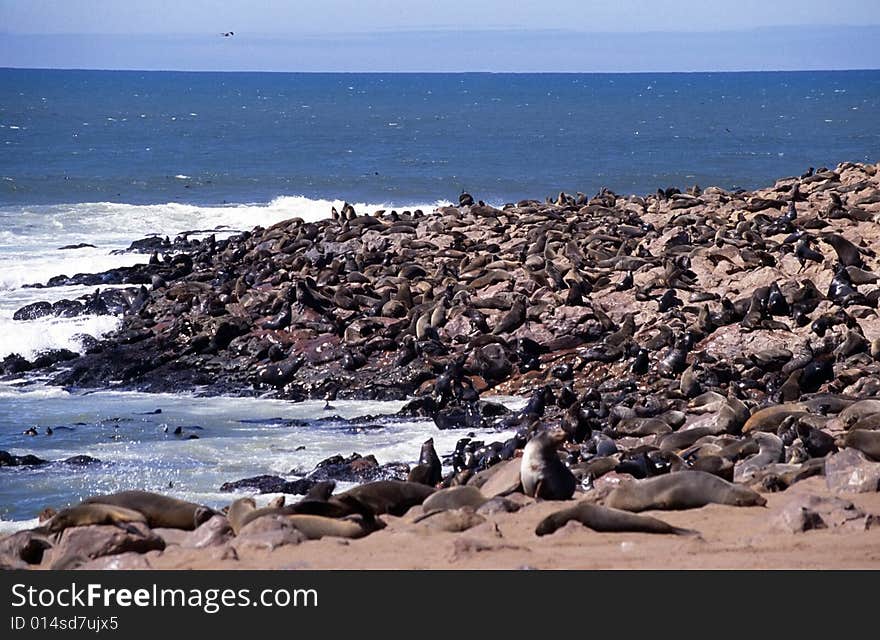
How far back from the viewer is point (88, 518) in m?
Answer: 7.58

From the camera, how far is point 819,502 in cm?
770

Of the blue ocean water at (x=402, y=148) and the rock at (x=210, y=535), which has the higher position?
the rock at (x=210, y=535)

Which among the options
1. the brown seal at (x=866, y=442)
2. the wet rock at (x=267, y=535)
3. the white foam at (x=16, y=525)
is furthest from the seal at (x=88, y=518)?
the brown seal at (x=866, y=442)

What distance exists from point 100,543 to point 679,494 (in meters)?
3.73

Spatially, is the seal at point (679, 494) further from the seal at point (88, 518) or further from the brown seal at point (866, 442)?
the seal at point (88, 518)

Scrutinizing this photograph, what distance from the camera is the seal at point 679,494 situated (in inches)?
312

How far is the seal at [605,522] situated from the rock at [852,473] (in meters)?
1.57

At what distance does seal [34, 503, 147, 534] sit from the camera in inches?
297

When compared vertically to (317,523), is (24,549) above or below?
below

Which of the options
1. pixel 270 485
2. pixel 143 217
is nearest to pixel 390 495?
pixel 270 485

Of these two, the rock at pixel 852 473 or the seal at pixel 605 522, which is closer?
the seal at pixel 605 522

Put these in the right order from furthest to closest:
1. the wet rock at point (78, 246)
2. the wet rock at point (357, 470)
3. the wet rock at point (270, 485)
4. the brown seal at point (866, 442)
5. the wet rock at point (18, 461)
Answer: the wet rock at point (78, 246), the wet rock at point (18, 461), the wet rock at point (357, 470), the wet rock at point (270, 485), the brown seal at point (866, 442)

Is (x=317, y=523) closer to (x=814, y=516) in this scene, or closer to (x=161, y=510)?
(x=161, y=510)
